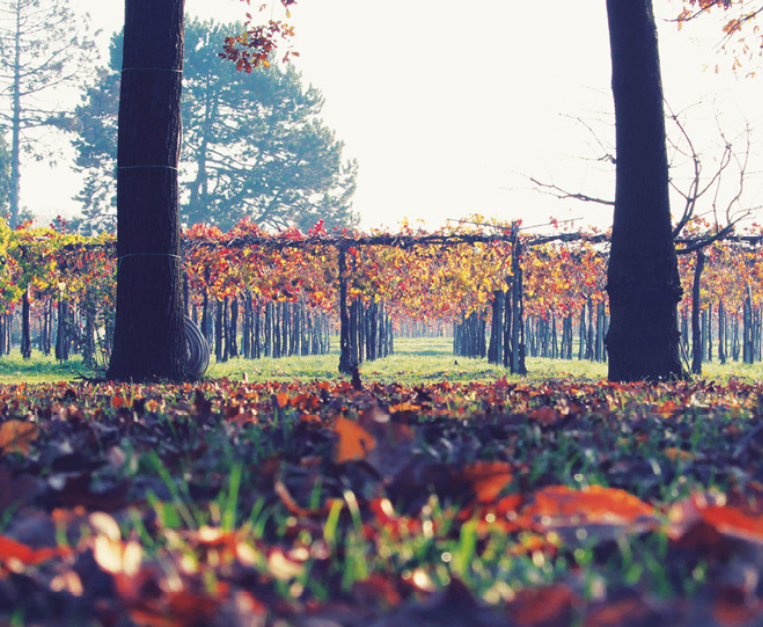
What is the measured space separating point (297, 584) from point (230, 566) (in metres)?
0.11

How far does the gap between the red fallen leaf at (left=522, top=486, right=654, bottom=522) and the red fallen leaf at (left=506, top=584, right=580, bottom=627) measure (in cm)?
50

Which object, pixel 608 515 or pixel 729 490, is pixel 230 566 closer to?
pixel 608 515

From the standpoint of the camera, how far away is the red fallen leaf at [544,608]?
0.98 m

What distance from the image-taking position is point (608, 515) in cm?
148

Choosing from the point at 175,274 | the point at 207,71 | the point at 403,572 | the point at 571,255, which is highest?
the point at 207,71

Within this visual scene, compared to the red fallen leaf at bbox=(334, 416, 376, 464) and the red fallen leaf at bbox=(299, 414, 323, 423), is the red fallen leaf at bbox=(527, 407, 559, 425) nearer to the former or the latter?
the red fallen leaf at bbox=(299, 414, 323, 423)

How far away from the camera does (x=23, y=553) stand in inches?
50.0

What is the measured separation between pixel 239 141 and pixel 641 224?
48.8m

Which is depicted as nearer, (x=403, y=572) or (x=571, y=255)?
(x=403, y=572)

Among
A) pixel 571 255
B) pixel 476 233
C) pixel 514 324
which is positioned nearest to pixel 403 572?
pixel 514 324

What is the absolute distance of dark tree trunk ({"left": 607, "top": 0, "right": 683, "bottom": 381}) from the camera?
737cm

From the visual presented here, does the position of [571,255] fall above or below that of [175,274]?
above

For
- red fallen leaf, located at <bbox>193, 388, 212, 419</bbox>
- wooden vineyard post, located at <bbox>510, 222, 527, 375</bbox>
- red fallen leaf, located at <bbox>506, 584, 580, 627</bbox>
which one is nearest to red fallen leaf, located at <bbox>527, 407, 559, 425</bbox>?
red fallen leaf, located at <bbox>193, 388, 212, 419</bbox>

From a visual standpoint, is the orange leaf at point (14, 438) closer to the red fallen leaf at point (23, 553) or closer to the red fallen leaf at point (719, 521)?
the red fallen leaf at point (23, 553)
